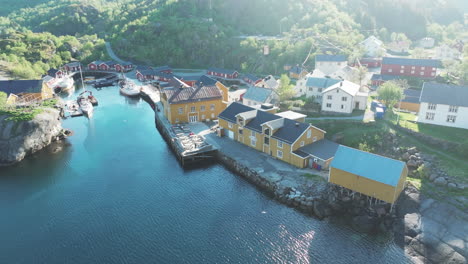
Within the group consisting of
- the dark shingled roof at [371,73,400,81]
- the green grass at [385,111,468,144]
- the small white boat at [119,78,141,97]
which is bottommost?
the small white boat at [119,78,141,97]

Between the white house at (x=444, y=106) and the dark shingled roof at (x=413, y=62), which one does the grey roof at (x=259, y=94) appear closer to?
the white house at (x=444, y=106)

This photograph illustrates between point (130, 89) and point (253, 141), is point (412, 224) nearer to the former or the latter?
point (253, 141)

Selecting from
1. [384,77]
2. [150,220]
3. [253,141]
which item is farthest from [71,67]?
[384,77]

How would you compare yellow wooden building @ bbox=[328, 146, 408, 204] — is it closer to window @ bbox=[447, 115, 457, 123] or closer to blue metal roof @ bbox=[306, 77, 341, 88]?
window @ bbox=[447, 115, 457, 123]

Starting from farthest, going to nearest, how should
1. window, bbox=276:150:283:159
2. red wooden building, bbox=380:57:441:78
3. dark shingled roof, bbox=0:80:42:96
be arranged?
red wooden building, bbox=380:57:441:78 < dark shingled roof, bbox=0:80:42:96 < window, bbox=276:150:283:159

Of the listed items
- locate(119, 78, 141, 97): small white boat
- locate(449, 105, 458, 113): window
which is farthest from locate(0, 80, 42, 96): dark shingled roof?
locate(449, 105, 458, 113): window

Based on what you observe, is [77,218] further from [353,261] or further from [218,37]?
[218,37]
